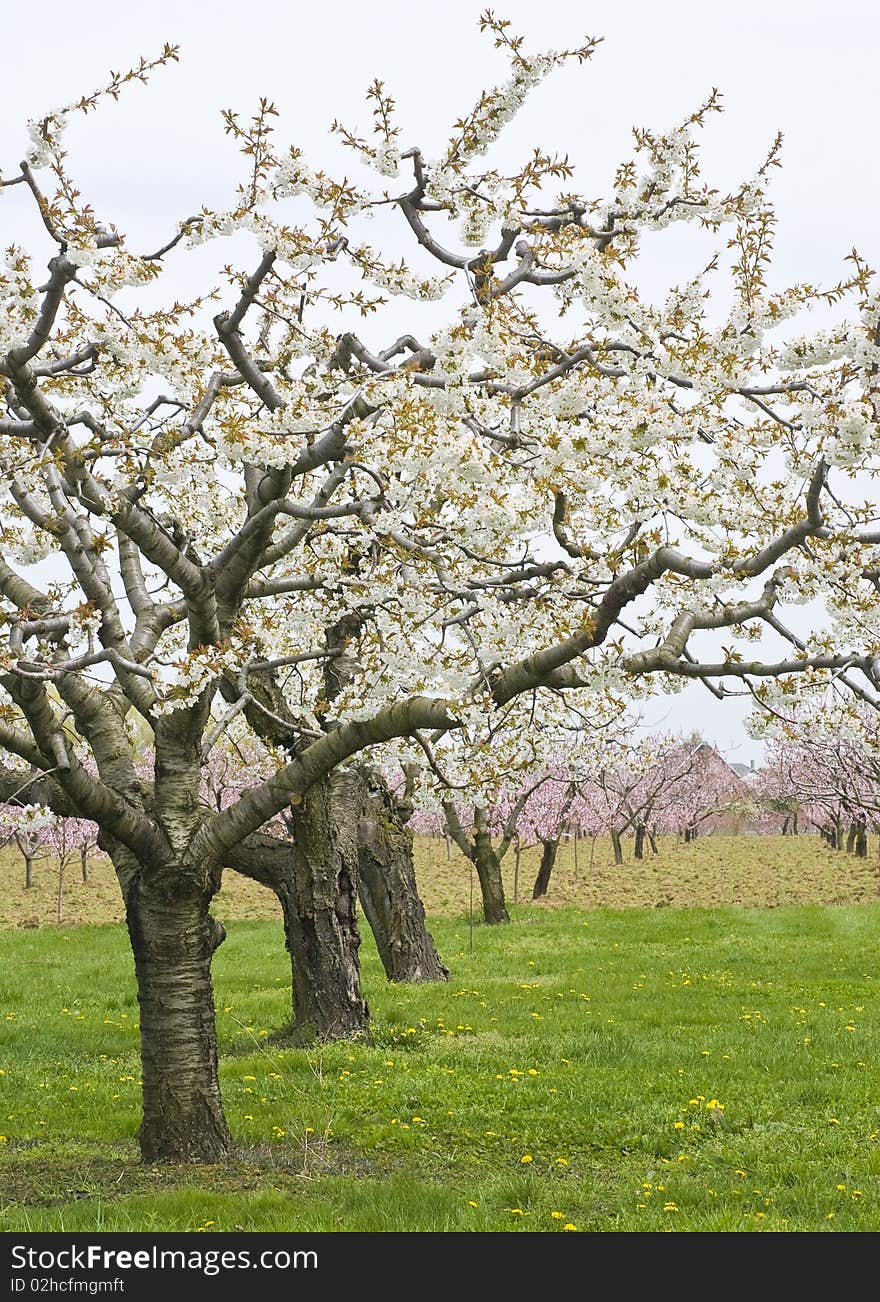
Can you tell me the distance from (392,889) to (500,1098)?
5228mm

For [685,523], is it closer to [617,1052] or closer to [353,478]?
[353,478]

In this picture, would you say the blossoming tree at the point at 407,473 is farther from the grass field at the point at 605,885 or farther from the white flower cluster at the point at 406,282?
the grass field at the point at 605,885

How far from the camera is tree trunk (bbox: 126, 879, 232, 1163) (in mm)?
6996

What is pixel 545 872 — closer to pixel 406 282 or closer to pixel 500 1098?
pixel 500 1098

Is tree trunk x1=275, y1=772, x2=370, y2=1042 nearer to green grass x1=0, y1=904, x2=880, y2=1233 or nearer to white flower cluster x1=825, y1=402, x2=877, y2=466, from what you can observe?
green grass x1=0, y1=904, x2=880, y2=1233

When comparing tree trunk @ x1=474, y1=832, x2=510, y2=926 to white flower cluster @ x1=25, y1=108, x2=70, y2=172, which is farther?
tree trunk @ x1=474, y1=832, x2=510, y2=926

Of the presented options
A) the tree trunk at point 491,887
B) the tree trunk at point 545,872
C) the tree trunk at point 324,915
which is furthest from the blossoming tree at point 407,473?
the tree trunk at point 545,872

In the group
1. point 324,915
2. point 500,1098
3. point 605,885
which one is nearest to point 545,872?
point 605,885

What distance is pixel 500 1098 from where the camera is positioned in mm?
8641

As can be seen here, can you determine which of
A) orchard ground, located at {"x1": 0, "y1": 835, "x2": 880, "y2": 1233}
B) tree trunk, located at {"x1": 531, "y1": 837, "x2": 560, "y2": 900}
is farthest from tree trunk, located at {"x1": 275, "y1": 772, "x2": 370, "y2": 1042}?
tree trunk, located at {"x1": 531, "y1": 837, "x2": 560, "y2": 900}

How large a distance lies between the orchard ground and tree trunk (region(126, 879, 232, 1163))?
11.0 inches

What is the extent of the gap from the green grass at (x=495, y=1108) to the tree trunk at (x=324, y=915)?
0.54 metres

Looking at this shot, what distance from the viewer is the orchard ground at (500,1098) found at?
6160 millimetres

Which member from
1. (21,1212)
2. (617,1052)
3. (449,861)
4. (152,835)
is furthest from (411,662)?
(449,861)
